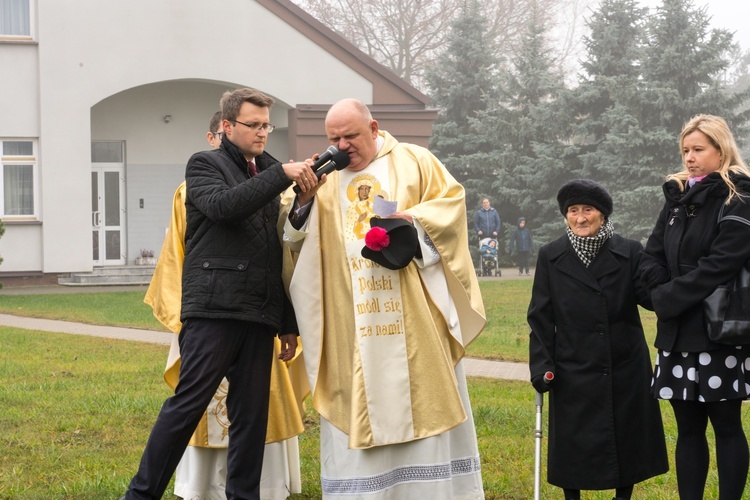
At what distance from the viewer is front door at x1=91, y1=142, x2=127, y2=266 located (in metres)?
26.1

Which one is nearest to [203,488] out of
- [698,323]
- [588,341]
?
[588,341]

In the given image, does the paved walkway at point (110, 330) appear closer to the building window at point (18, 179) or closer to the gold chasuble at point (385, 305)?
the building window at point (18, 179)

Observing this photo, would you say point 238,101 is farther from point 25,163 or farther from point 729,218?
point 25,163

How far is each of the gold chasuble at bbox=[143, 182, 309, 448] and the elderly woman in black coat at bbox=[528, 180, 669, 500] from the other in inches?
56.4

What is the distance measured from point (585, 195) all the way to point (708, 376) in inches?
41.4

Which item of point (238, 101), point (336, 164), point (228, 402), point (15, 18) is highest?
point (15, 18)

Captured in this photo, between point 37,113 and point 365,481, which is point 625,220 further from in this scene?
point 365,481

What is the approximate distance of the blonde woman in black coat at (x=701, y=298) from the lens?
4969 millimetres

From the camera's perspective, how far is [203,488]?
19.7 ft

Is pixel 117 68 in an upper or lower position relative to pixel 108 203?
upper

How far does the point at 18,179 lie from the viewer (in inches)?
944

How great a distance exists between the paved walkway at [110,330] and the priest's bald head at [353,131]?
516 cm

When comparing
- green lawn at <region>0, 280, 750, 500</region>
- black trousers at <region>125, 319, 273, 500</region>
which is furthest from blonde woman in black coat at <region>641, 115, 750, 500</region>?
black trousers at <region>125, 319, 273, 500</region>

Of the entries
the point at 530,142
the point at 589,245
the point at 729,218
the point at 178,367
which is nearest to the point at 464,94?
the point at 530,142
